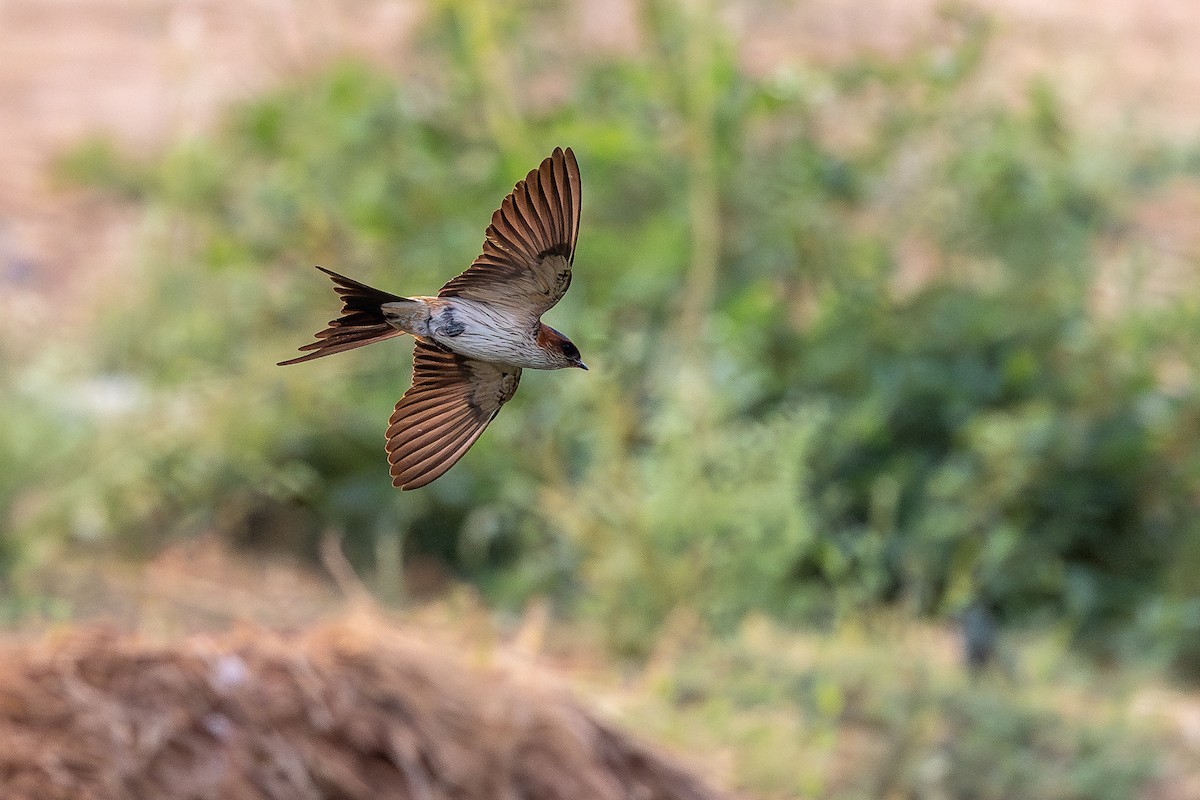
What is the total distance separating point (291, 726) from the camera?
218cm

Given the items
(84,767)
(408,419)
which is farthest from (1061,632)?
(408,419)

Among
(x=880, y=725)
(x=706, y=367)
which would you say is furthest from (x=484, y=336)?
(x=706, y=367)

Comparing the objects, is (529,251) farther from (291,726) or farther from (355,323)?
(291,726)

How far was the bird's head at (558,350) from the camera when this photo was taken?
982mm

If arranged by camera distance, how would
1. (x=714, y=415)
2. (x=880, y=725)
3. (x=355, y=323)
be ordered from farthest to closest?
(x=714, y=415), (x=880, y=725), (x=355, y=323)

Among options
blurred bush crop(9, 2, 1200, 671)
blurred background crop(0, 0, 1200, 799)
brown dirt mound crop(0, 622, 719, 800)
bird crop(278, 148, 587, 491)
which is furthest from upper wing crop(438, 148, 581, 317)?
blurred bush crop(9, 2, 1200, 671)

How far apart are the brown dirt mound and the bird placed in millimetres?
1162

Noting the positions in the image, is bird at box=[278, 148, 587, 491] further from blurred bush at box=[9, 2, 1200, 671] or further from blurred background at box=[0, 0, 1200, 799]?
blurred bush at box=[9, 2, 1200, 671]

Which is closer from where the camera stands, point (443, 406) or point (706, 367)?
point (443, 406)

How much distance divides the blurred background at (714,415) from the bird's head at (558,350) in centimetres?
189

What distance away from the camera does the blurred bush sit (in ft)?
11.8

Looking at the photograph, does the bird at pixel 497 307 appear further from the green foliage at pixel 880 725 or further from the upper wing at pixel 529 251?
the green foliage at pixel 880 725

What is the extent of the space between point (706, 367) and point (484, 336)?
2857 millimetres

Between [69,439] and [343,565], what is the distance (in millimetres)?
679
